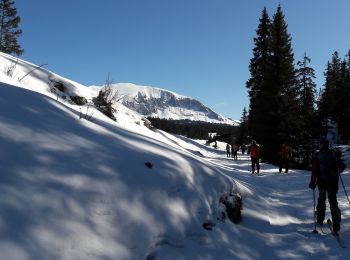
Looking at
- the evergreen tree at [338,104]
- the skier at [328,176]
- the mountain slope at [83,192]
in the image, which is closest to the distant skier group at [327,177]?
the skier at [328,176]

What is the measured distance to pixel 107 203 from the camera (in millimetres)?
4359

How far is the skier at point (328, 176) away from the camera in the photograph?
730 cm

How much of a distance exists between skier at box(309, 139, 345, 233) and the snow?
1.52 ft

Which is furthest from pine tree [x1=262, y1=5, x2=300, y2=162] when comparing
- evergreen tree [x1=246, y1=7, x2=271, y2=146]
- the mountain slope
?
the mountain slope

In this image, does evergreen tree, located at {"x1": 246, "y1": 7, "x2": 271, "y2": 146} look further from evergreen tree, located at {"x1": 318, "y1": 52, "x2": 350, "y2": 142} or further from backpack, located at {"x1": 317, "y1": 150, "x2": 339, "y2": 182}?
backpack, located at {"x1": 317, "y1": 150, "x2": 339, "y2": 182}

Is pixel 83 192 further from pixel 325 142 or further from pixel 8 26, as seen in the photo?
pixel 8 26

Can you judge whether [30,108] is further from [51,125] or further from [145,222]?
[145,222]

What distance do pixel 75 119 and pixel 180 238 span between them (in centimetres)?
291

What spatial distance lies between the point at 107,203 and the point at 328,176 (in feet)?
16.2

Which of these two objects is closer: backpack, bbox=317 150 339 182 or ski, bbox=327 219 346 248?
ski, bbox=327 219 346 248

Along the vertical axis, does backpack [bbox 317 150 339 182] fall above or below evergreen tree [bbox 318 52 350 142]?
below

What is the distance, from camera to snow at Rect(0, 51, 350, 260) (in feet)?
11.7

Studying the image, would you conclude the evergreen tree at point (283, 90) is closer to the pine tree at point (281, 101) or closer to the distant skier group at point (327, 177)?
the pine tree at point (281, 101)

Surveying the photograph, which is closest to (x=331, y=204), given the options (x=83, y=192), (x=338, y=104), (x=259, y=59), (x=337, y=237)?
(x=337, y=237)
